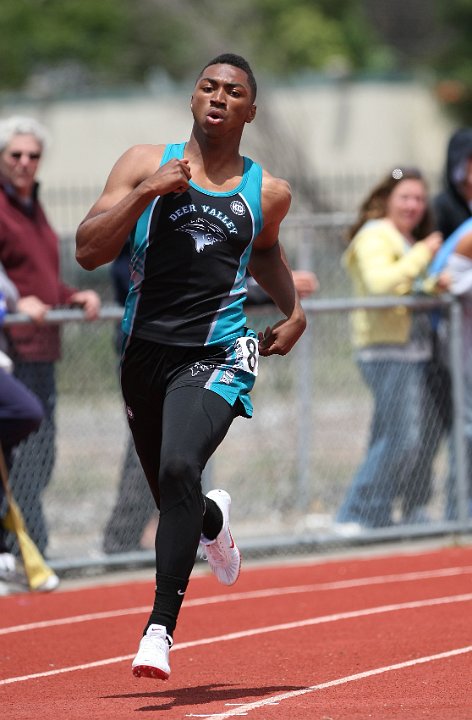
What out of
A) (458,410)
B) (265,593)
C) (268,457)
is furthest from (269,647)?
(458,410)

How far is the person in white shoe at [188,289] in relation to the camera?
6.01 metres

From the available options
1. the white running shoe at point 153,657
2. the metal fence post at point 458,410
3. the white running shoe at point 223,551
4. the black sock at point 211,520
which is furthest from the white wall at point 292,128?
the white running shoe at point 153,657

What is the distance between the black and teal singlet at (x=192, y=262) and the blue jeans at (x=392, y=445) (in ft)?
14.2

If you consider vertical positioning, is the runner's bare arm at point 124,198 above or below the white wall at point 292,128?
below

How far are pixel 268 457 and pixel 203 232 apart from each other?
15.2 ft

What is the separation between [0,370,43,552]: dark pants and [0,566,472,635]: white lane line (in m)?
0.86

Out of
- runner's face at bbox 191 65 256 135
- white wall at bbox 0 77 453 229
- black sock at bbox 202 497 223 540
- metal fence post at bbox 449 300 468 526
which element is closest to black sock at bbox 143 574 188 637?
black sock at bbox 202 497 223 540

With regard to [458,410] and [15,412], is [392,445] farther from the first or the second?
[15,412]

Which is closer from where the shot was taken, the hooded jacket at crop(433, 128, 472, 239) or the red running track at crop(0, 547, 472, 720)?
the red running track at crop(0, 547, 472, 720)

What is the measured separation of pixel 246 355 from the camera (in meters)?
6.27

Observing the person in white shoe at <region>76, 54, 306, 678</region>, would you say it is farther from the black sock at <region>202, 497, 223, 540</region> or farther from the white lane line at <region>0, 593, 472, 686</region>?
the white lane line at <region>0, 593, 472, 686</region>

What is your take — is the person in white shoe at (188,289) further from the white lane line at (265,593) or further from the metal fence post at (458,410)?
the metal fence post at (458,410)

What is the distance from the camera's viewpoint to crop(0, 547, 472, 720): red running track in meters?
5.84

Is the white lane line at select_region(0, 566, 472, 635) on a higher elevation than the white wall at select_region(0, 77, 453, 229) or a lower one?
lower
